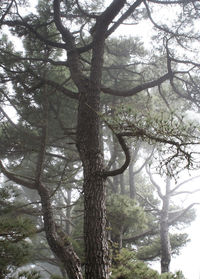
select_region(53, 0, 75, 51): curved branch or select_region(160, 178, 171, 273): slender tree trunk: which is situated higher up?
select_region(53, 0, 75, 51): curved branch

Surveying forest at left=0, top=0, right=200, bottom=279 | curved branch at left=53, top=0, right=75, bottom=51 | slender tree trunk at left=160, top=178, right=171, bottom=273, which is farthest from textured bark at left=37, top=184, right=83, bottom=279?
slender tree trunk at left=160, top=178, right=171, bottom=273

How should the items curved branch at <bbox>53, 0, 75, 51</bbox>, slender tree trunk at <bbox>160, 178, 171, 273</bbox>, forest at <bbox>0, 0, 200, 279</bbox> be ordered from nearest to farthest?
forest at <bbox>0, 0, 200, 279</bbox>, curved branch at <bbox>53, 0, 75, 51</bbox>, slender tree trunk at <bbox>160, 178, 171, 273</bbox>

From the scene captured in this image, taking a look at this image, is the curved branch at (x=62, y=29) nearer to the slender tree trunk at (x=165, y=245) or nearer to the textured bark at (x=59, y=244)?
the textured bark at (x=59, y=244)

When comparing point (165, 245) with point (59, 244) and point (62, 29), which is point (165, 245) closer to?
point (59, 244)

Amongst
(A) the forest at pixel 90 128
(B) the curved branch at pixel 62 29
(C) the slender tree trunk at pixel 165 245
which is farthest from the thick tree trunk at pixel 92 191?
(C) the slender tree trunk at pixel 165 245

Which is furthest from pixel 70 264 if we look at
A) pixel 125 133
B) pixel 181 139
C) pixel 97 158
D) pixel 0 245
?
pixel 181 139

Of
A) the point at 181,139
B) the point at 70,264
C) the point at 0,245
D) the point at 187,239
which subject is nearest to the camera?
the point at 181,139

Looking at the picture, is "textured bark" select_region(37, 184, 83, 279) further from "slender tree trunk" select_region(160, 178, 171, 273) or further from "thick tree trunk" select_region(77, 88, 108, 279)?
"slender tree trunk" select_region(160, 178, 171, 273)

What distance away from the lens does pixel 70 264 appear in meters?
3.40

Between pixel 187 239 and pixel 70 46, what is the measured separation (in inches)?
292

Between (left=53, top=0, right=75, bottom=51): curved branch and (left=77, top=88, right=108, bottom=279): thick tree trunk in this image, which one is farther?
(left=53, top=0, right=75, bottom=51): curved branch

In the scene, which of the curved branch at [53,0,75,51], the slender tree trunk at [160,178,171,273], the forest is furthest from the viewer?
the slender tree trunk at [160,178,171,273]

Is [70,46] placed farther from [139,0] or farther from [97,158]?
[97,158]

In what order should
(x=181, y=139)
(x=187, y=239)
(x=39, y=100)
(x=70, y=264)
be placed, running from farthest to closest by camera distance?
1. (x=187, y=239)
2. (x=39, y=100)
3. (x=70, y=264)
4. (x=181, y=139)
